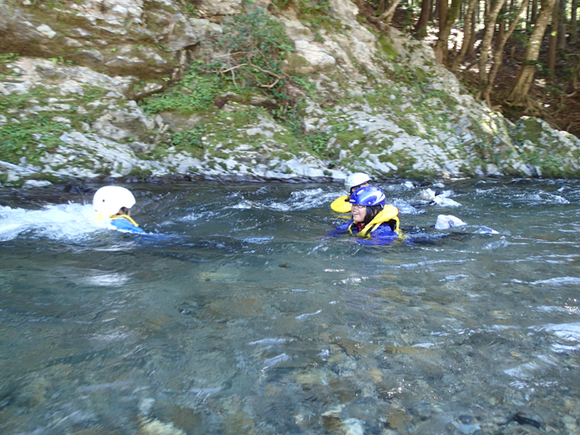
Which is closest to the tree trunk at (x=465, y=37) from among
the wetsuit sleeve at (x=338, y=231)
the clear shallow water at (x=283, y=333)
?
the clear shallow water at (x=283, y=333)

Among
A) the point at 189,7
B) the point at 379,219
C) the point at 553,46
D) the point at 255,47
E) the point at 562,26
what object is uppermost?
the point at 562,26

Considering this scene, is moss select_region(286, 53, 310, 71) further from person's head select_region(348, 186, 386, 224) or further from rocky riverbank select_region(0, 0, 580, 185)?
person's head select_region(348, 186, 386, 224)

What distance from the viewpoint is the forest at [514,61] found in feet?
52.4

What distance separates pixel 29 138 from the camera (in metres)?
9.12

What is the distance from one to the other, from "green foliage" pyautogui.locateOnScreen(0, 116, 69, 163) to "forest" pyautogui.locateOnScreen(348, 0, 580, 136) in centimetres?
1292

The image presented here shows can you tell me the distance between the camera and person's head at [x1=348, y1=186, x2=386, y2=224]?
602 centimetres

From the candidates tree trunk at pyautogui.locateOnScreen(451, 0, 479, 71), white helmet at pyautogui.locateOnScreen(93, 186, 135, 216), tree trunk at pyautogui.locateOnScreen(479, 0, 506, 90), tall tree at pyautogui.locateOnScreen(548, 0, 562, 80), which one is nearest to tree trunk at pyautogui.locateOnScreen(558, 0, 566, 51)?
tall tree at pyautogui.locateOnScreen(548, 0, 562, 80)

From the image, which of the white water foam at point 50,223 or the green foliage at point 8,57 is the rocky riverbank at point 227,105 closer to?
the green foliage at point 8,57

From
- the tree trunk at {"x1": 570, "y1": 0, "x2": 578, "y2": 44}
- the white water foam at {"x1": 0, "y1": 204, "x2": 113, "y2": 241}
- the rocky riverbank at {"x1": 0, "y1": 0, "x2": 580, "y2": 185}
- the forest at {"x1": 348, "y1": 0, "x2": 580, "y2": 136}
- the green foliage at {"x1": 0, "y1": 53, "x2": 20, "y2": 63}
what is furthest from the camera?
the tree trunk at {"x1": 570, "y1": 0, "x2": 578, "y2": 44}

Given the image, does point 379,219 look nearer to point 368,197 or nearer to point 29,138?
point 368,197

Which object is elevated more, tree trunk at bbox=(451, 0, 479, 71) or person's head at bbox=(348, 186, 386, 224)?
tree trunk at bbox=(451, 0, 479, 71)

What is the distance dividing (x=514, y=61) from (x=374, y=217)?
2306 cm

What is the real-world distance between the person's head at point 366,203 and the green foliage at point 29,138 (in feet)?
22.3

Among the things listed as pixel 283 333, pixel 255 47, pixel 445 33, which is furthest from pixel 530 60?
pixel 283 333
